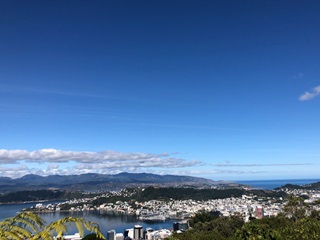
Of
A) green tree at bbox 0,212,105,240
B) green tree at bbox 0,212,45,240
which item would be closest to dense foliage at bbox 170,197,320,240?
green tree at bbox 0,212,105,240

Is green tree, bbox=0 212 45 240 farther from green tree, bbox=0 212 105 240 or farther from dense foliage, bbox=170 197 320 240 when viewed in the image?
dense foliage, bbox=170 197 320 240

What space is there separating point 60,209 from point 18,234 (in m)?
100

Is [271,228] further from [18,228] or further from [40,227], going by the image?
[18,228]

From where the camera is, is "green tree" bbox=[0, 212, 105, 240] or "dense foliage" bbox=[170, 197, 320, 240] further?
"dense foliage" bbox=[170, 197, 320, 240]

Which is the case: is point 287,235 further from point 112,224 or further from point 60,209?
point 60,209

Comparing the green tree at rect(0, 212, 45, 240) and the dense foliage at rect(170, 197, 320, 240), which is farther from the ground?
the green tree at rect(0, 212, 45, 240)

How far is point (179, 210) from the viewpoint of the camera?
8375 centimetres

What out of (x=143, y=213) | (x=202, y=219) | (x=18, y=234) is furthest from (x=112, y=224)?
(x=18, y=234)

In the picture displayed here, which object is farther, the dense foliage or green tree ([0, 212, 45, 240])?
the dense foliage

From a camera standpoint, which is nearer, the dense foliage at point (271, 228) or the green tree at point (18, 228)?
the green tree at point (18, 228)

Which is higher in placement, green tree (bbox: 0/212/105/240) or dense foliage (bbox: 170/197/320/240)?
green tree (bbox: 0/212/105/240)

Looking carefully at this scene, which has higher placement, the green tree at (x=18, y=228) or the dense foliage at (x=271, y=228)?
the green tree at (x=18, y=228)

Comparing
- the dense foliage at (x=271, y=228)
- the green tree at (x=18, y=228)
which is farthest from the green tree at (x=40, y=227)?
the dense foliage at (x=271, y=228)

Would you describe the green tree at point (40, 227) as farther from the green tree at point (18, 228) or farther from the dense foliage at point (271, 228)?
the dense foliage at point (271, 228)
